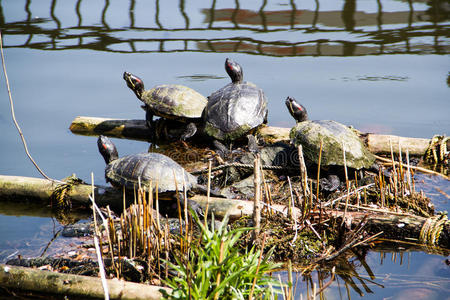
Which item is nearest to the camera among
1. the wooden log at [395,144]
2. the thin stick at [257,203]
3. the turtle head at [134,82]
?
the thin stick at [257,203]

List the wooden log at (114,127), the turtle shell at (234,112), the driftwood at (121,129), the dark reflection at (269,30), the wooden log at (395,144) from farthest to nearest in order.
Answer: the dark reflection at (269,30), the wooden log at (114,127), the driftwood at (121,129), the turtle shell at (234,112), the wooden log at (395,144)

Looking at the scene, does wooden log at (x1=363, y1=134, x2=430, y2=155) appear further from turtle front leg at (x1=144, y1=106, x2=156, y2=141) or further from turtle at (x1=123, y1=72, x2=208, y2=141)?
turtle front leg at (x1=144, y1=106, x2=156, y2=141)

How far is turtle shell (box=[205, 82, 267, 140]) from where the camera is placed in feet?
22.3

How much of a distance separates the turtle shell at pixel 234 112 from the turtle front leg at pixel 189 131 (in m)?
0.38

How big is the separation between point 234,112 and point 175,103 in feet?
3.41

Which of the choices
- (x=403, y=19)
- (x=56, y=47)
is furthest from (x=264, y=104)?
(x=403, y=19)

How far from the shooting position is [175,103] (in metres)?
7.37

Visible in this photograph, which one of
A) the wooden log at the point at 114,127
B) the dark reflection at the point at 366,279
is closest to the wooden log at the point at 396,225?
the dark reflection at the point at 366,279

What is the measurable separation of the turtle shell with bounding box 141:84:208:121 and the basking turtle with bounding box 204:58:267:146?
26cm

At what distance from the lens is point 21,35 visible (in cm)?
1341

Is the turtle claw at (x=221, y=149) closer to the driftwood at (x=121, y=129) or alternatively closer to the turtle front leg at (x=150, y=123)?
the driftwood at (x=121, y=129)

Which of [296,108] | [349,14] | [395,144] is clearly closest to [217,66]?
[296,108]

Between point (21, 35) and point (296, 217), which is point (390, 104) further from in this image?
point (21, 35)

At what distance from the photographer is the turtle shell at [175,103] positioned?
7328 millimetres
